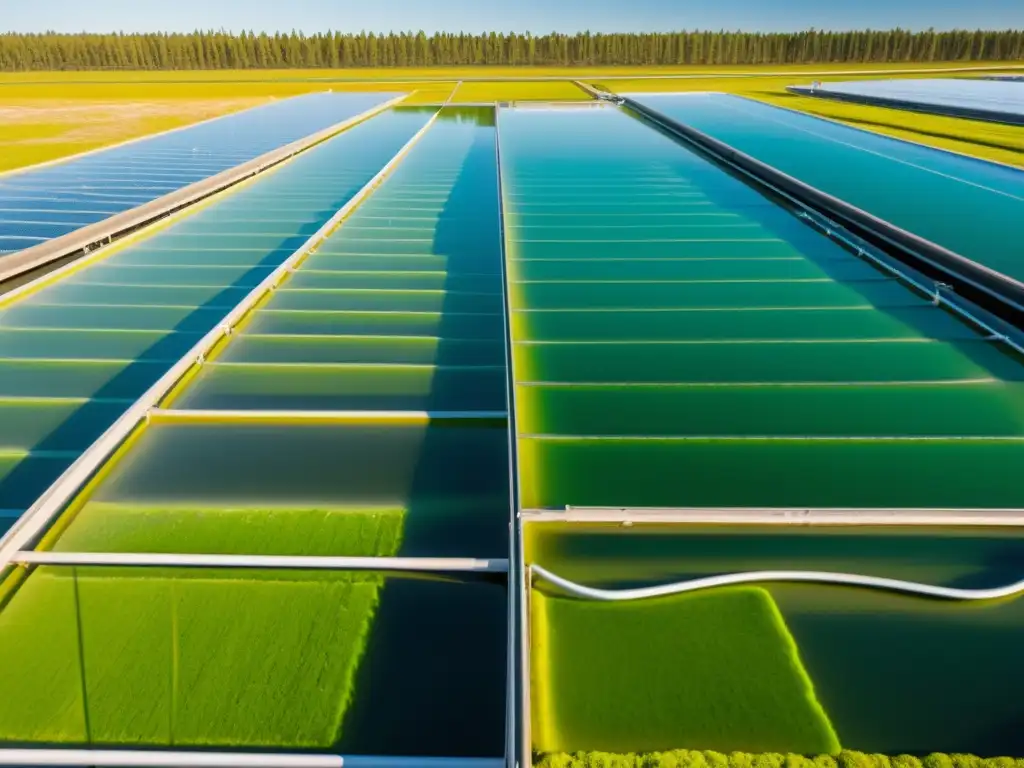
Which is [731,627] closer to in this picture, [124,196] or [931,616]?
[931,616]

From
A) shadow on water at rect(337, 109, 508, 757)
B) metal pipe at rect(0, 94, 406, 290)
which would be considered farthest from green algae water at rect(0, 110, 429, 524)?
shadow on water at rect(337, 109, 508, 757)

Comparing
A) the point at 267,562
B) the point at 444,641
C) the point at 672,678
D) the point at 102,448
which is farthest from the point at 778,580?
the point at 102,448

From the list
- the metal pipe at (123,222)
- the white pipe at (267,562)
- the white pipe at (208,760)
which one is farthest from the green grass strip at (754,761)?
the metal pipe at (123,222)

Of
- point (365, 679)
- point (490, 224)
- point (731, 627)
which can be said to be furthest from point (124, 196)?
point (731, 627)

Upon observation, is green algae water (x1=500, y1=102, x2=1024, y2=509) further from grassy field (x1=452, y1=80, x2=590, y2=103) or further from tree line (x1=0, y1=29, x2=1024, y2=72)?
tree line (x1=0, y1=29, x2=1024, y2=72)

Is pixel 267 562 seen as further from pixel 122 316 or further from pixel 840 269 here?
pixel 840 269

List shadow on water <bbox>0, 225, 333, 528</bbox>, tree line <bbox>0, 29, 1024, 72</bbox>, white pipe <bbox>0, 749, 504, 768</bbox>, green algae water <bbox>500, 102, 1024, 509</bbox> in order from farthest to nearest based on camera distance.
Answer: tree line <bbox>0, 29, 1024, 72</bbox>
shadow on water <bbox>0, 225, 333, 528</bbox>
green algae water <bbox>500, 102, 1024, 509</bbox>
white pipe <bbox>0, 749, 504, 768</bbox>
